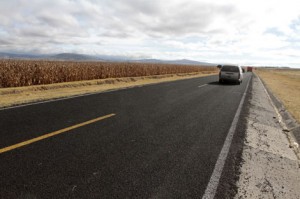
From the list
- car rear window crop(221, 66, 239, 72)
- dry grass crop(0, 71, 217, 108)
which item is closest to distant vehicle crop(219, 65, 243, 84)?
car rear window crop(221, 66, 239, 72)

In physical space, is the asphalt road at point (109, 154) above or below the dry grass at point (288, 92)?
above

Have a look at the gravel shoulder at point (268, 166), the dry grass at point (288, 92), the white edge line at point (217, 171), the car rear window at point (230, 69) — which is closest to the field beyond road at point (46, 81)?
the white edge line at point (217, 171)

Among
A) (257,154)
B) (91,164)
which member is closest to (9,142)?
(91,164)

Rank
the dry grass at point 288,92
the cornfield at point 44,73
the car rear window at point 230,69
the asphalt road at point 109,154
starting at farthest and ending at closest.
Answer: the car rear window at point 230,69
the cornfield at point 44,73
the dry grass at point 288,92
the asphalt road at point 109,154

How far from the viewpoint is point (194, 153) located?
5004 millimetres

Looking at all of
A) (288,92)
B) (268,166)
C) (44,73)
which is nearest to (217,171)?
(268,166)

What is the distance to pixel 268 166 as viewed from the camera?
4.82m

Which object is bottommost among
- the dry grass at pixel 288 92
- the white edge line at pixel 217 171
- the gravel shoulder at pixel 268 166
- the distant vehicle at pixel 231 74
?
the dry grass at pixel 288 92

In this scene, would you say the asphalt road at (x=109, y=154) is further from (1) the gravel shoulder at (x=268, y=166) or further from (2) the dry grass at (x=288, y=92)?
(2) the dry grass at (x=288, y=92)

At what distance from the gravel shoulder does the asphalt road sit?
58 centimetres

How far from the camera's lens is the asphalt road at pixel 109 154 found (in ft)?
11.4

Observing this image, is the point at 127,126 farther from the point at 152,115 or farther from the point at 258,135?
the point at 258,135

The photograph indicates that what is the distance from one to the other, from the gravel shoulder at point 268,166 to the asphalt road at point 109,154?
1.91 ft

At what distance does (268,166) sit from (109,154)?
297 centimetres
